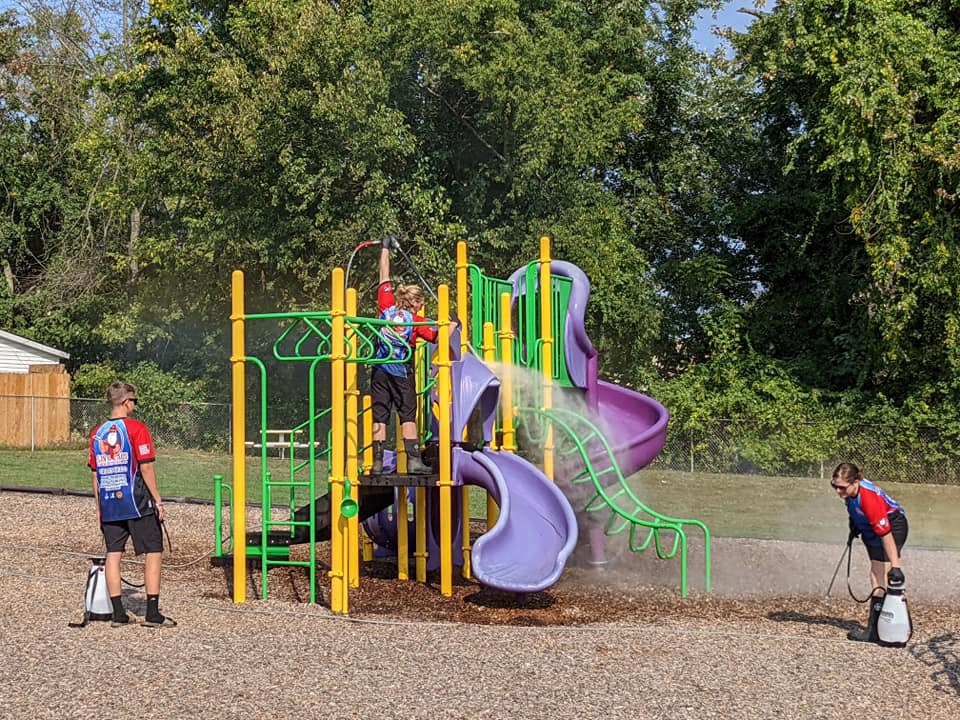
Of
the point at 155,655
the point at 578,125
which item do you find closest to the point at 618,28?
the point at 578,125

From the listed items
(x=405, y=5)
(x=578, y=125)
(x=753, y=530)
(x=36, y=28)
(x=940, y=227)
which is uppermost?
(x=36, y=28)

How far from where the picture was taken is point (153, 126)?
106 ft

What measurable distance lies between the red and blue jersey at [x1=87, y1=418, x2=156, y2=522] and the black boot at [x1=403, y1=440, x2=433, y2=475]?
234 cm

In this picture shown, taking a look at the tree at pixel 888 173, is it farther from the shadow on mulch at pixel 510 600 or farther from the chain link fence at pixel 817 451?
the shadow on mulch at pixel 510 600

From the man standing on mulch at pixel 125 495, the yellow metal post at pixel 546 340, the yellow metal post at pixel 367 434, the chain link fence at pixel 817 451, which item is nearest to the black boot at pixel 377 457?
the yellow metal post at pixel 367 434

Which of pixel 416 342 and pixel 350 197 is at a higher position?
pixel 350 197

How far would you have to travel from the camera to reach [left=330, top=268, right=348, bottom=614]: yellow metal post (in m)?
9.68

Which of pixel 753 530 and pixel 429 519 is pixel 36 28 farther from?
pixel 429 519

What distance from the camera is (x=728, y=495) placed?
2267cm

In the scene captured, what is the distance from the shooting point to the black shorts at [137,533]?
8867mm

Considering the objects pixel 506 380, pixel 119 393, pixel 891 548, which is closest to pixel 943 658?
pixel 891 548

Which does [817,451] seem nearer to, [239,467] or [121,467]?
[239,467]

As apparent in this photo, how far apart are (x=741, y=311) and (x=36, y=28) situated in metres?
23.3

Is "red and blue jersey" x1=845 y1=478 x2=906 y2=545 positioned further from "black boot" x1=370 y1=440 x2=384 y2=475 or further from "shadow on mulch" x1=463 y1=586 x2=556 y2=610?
"black boot" x1=370 y1=440 x2=384 y2=475
